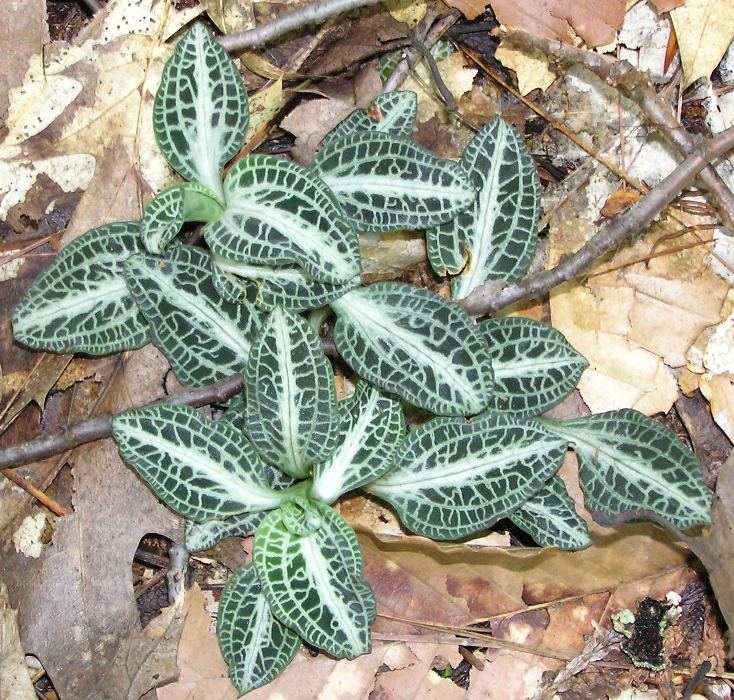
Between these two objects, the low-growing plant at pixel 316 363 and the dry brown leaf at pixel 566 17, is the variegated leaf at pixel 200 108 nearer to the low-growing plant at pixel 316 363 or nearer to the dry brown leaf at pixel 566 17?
Result: the low-growing plant at pixel 316 363

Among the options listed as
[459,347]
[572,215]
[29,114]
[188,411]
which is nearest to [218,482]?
[188,411]

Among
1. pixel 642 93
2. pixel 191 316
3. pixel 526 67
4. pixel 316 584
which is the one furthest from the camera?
pixel 526 67

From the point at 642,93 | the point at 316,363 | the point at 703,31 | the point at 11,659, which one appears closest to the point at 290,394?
the point at 316,363

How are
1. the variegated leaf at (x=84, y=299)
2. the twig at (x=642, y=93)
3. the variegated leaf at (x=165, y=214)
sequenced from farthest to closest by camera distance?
the twig at (x=642, y=93) < the variegated leaf at (x=84, y=299) < the variegated leaf at (x=165, y=214)

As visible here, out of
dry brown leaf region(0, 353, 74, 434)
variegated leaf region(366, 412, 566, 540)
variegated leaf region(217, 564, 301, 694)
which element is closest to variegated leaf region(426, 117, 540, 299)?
variegated leaf region(366, 412, 566, 540)

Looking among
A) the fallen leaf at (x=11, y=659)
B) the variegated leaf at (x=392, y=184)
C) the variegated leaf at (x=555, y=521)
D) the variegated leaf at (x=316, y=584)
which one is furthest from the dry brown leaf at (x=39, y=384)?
the variegated leaf at (x=555, y=521)

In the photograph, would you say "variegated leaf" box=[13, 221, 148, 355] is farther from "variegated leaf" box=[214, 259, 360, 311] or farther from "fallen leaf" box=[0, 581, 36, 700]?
"fallen leaf" box=[0, 581, 36, 700]

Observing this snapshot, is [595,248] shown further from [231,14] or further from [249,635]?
[249,635]
